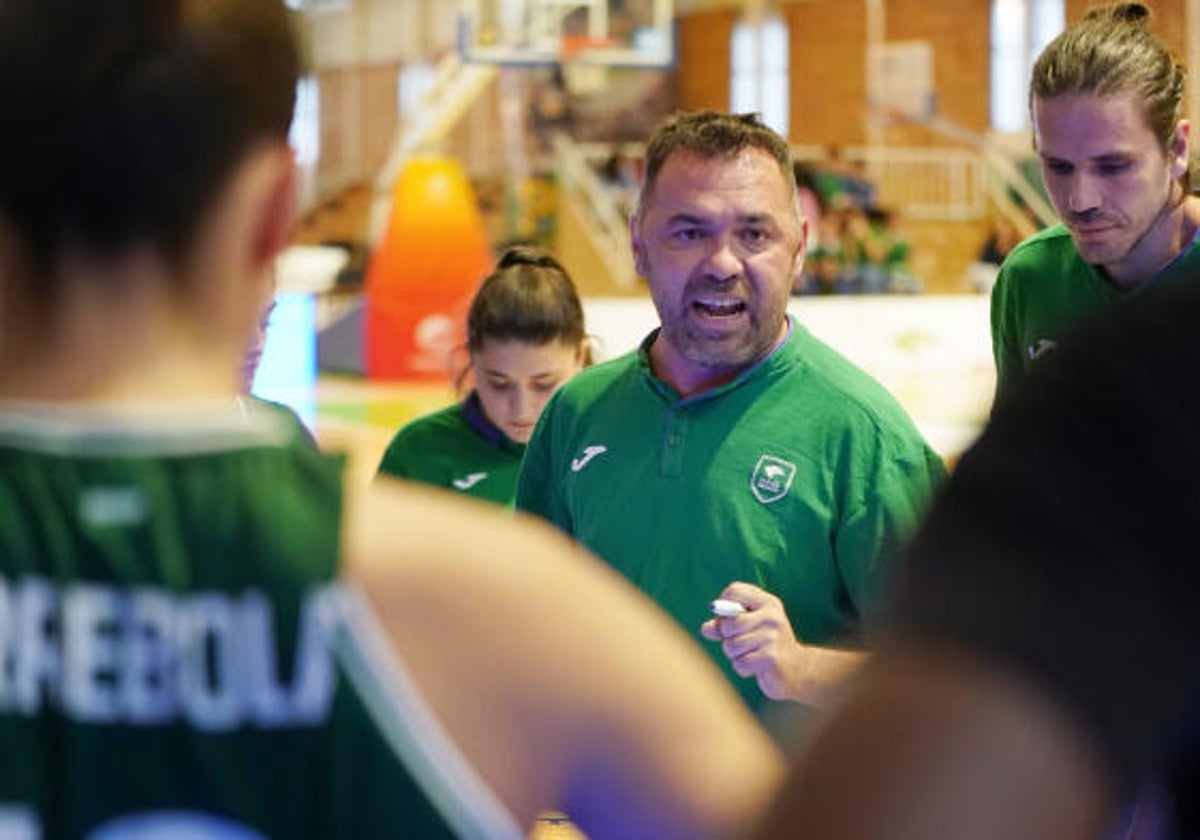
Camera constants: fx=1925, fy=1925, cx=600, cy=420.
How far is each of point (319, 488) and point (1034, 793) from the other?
582 mm

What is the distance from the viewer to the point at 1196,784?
0.79m

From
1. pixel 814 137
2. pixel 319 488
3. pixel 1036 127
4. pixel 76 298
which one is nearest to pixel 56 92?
pixel 76 298

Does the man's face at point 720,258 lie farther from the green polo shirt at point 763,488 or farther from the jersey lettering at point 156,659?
the jersey lettering at point 156,659

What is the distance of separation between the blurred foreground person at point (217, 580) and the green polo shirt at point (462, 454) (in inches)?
129

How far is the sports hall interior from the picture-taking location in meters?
13.7

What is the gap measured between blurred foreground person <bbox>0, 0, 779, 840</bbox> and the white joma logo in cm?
224

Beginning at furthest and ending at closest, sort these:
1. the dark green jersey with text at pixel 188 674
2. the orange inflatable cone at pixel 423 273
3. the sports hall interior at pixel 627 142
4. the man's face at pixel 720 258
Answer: the orange inflatable cone at pixel 423 273, the sports hall interior at pixel 627 142, the man's face at pixel 720 258, the dark green jersey with text at pixel 188 674

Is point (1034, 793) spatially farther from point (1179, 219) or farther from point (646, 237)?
point (1179, 219)

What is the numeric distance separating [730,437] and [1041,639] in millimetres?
2655

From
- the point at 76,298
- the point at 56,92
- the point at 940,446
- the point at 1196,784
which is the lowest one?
the point at 940,446

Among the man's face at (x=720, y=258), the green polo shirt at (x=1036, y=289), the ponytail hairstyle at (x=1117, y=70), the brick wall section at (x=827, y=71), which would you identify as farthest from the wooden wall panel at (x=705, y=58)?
the man's face at (x=720, y=258)

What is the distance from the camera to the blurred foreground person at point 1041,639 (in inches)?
26.3

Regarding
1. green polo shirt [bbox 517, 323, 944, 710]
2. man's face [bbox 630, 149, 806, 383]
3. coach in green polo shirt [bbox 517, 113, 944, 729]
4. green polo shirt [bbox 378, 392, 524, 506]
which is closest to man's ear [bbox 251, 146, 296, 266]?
coach in green polo shirt [bbox 517, 113, 944, 729]

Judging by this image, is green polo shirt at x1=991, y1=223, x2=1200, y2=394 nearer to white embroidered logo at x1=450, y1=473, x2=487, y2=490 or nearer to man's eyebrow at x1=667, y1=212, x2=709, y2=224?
man's eyebrow at x1=667, y1=212, x2=709, y2=224
